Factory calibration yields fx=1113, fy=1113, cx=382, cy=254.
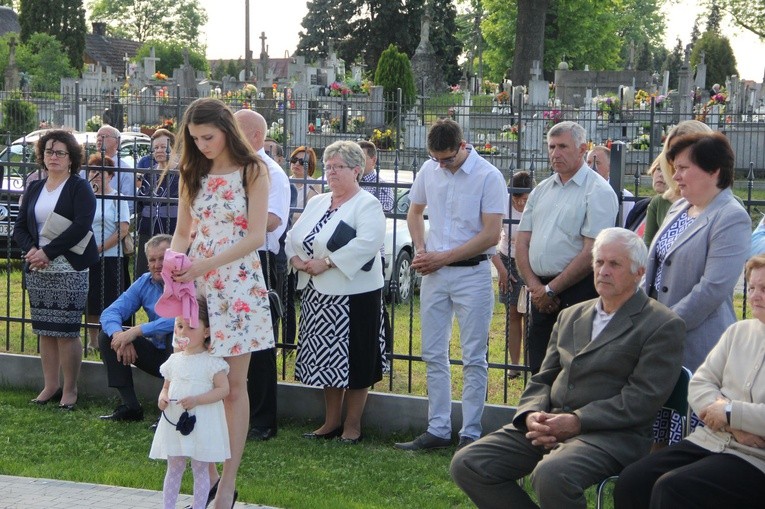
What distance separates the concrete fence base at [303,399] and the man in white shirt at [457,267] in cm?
26

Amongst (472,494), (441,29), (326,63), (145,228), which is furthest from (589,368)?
(441,29)

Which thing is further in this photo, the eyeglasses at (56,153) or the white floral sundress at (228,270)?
the eyeglasses at (56,153)

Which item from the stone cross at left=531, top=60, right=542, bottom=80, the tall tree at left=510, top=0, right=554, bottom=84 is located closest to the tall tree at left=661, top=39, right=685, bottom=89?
the tall tree at left=510, top=0, right=554, bottom=84

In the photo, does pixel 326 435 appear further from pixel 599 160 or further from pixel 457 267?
pixel 599 160

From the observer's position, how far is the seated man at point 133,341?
7.06m

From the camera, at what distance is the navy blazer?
7480 mm

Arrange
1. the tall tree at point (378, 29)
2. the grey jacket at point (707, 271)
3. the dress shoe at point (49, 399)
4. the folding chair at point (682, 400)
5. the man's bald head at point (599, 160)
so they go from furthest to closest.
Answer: the tall tree at point (378, 29), the man's bald head at point (599, 160), the dress shoe at point (49, 399), the grey jacket at point (707, 271), the folding chair at point (682, 400)

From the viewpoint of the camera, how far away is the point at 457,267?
21.5 feet

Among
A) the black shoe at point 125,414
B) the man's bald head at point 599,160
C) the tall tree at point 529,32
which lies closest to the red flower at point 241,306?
the black shoe at point 125,414

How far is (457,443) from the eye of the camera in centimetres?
680

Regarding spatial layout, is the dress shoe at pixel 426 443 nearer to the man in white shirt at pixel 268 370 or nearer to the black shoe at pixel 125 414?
the man in white shirt at pixel 268 370

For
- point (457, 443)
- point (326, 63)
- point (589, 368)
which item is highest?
point (326, 63)

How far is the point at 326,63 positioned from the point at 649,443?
3873 cm

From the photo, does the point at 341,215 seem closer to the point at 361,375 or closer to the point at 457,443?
the point at 361,375
